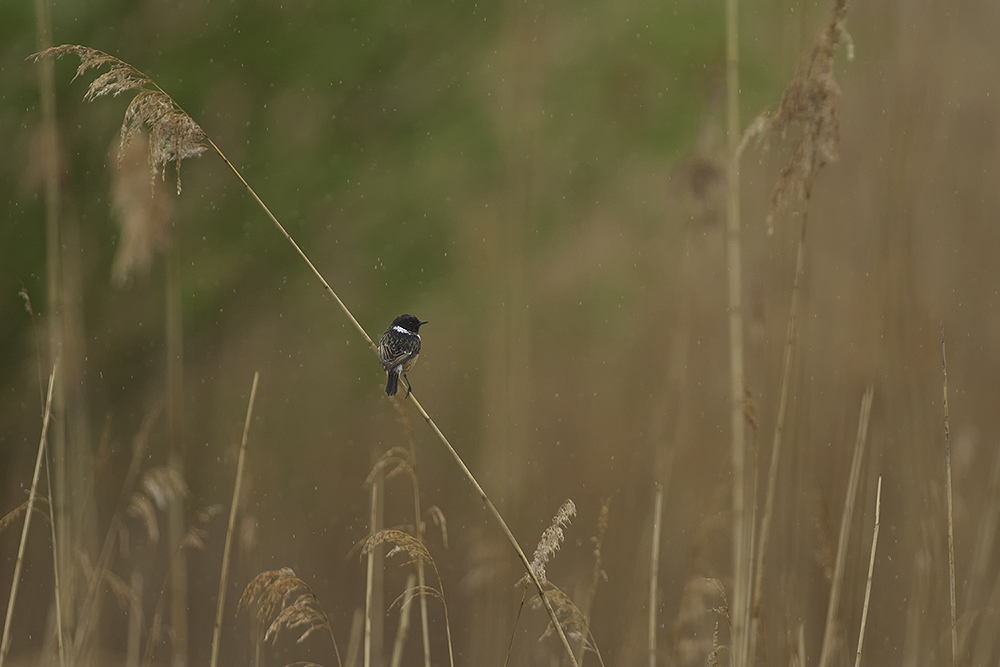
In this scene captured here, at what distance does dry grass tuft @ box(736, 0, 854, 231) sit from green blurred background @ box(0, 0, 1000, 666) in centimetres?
157

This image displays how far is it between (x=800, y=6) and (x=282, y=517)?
3312mm

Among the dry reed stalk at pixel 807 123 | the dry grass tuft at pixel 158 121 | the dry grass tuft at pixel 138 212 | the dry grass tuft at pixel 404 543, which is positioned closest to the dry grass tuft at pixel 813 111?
the dry reed stalk at pixel 807 123

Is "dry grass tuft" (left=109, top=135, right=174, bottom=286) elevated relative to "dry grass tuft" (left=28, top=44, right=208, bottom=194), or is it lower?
elevated

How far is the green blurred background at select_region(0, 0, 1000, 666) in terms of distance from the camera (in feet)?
10.1

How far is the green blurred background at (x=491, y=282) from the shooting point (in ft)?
10.1

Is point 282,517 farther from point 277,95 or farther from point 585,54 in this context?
point 585,54

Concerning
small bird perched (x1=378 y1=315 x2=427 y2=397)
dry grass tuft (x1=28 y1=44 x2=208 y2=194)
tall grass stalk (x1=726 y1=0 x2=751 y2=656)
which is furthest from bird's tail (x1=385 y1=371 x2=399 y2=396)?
tall grass stalk (x1=726 y1=0 x2=751 y2=656)

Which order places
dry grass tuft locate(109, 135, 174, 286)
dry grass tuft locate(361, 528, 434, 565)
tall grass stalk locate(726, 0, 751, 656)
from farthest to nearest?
dry grass tuft locate(109, 135, 174, 286) < dry grass tuft locate(361, 528, 434, 565) < tall grass stalk locate(726, 0, 751, 656)

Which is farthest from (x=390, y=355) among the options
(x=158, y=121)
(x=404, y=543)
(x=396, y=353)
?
(x=158, y=121)

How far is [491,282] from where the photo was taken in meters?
3.40

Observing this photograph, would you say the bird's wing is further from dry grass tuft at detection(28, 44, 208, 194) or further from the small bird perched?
dry grass tuft at detection(28, 44, 208, 194)

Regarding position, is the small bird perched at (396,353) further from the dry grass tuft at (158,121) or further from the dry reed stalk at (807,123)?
the dry reed stalk at (807,123)

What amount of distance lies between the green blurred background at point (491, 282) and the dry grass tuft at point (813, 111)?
157cm

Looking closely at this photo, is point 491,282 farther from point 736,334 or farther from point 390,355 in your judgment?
point 736,334
